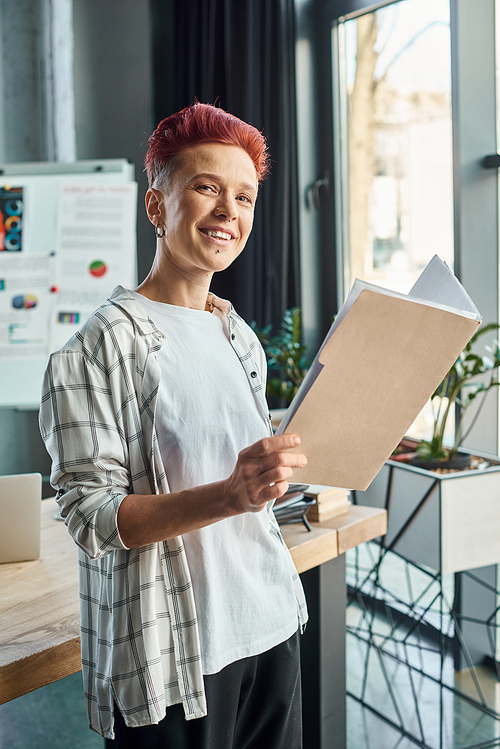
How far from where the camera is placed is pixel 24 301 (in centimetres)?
308

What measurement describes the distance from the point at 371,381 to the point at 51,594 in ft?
2.56

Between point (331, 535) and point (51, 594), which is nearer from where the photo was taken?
point (51, 594)

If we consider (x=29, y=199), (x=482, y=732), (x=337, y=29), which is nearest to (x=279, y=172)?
(x=337, y=29)

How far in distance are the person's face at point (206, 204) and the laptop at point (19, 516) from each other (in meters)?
0.69

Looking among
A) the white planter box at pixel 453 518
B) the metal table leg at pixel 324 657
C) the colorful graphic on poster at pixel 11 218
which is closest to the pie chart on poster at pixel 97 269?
the colorful graphic on poster at pixel 11 218

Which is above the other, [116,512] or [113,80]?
[113,80]

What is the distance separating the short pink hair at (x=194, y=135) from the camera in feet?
3.05

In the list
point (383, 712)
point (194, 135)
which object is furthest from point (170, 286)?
point (383, 712)

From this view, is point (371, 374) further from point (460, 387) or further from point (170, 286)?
point (460, 387)

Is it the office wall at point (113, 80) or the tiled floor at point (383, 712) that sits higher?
the office wall at point (113, 80)

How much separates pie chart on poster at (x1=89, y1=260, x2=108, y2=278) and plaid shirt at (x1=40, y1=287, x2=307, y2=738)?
2.26 m

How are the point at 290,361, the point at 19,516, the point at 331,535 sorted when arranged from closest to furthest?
the point at 19,516, the point at 331,535, the point at 290,361

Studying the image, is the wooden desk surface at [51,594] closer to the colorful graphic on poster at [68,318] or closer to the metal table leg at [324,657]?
the metal table leg at [324,657]

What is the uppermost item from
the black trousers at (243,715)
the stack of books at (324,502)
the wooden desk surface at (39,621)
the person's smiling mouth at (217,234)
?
the person's smiling mouth at (217,234)
